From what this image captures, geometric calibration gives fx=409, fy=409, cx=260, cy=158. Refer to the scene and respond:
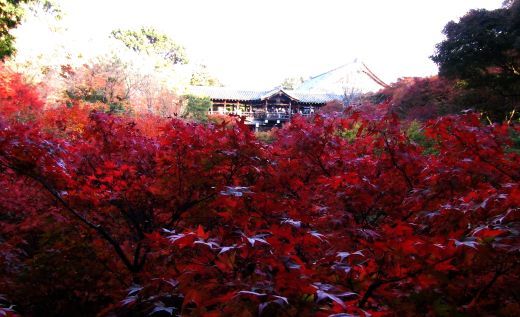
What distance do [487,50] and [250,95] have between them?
2255cm

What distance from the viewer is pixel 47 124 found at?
45.7 ft

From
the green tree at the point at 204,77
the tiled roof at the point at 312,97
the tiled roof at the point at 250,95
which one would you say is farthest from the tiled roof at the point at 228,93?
the green tree at the point at 204,77

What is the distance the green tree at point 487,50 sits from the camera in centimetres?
1430

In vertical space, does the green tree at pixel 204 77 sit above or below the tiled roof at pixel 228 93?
above

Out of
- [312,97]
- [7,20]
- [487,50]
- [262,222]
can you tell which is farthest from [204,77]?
[262,222]

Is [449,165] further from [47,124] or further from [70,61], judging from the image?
[70,61]

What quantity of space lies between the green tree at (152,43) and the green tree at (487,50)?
40.3m

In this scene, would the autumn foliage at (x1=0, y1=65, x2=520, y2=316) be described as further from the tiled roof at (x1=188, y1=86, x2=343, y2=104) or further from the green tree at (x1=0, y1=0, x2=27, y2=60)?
the tiled roof at (x1=188, y1=86, x2=343, y2=104)

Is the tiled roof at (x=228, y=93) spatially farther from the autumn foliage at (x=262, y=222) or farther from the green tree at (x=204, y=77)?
the autumn foliage at (x=262, y=222)

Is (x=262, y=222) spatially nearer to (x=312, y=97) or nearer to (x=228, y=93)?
(x=228, y=93)

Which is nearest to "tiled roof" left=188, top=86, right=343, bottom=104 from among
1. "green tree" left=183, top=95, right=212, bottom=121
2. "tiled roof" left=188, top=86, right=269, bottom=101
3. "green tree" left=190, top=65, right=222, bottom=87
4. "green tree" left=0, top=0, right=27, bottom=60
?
"tiled roof" left=188, top=86, right=269, bottom=101

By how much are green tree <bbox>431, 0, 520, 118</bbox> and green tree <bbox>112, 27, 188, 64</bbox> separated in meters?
40.3

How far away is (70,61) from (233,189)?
24.9 metres

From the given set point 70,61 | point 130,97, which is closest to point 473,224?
point 130,97
